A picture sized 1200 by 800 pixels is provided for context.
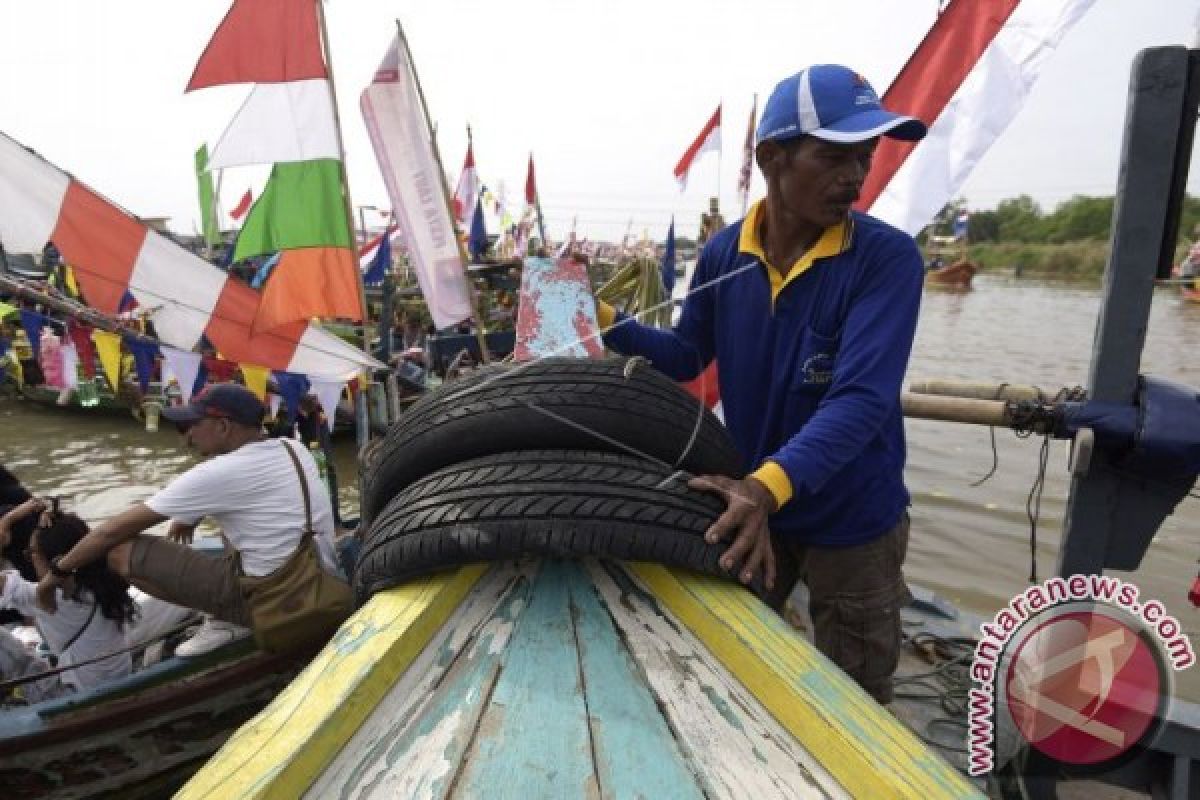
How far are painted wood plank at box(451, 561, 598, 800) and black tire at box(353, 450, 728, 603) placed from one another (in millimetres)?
156

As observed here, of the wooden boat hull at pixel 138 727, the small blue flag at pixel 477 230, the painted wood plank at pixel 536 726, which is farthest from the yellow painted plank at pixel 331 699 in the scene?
the small blue flag at pixel 477 230

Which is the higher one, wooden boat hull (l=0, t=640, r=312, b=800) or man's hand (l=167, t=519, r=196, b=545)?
man's hand (l=167, t=519, r=196, b=545)

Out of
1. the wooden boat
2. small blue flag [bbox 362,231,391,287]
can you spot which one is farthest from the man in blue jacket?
small blue flag [bbox 362,231,391,287]

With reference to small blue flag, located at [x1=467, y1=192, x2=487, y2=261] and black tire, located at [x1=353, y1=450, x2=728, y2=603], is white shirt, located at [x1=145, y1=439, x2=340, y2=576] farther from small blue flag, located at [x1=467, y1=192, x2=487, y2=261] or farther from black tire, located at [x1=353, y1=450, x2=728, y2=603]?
small blue flag, located at [x1=467, y1=192, x2=487, y2=261]

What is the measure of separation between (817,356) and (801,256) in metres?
0.28

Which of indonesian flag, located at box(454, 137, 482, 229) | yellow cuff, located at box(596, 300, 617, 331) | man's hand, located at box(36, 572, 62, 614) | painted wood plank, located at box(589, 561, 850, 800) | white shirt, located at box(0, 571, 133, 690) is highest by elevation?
indonesian flag, located at box(454, 137, 482, 229)

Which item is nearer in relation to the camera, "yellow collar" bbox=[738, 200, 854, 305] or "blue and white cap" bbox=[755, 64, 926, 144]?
"blue and white cap" bbox=[755, 64, 926, 144]

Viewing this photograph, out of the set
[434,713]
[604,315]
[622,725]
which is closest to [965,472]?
[604,315]

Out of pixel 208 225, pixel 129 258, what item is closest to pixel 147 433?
pixel 208 225

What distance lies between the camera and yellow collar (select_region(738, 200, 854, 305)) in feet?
6.08

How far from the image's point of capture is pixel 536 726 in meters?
1.12

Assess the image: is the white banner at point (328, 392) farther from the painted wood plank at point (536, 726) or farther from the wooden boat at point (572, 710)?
the painted wood plank at point (536, 726)

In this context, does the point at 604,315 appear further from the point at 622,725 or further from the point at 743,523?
the point at 622,725

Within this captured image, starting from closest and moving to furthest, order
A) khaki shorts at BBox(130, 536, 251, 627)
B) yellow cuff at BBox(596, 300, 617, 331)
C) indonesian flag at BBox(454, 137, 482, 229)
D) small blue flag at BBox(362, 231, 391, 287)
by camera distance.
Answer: yellow cuff at BBox(596, 300, 617, 331), khaki shorts at BBox(130, 536, 251, 627), small blue flag at BBox(362, 231, 391, 287), indonesian flag at BBox(454, 137, 482, 229)
